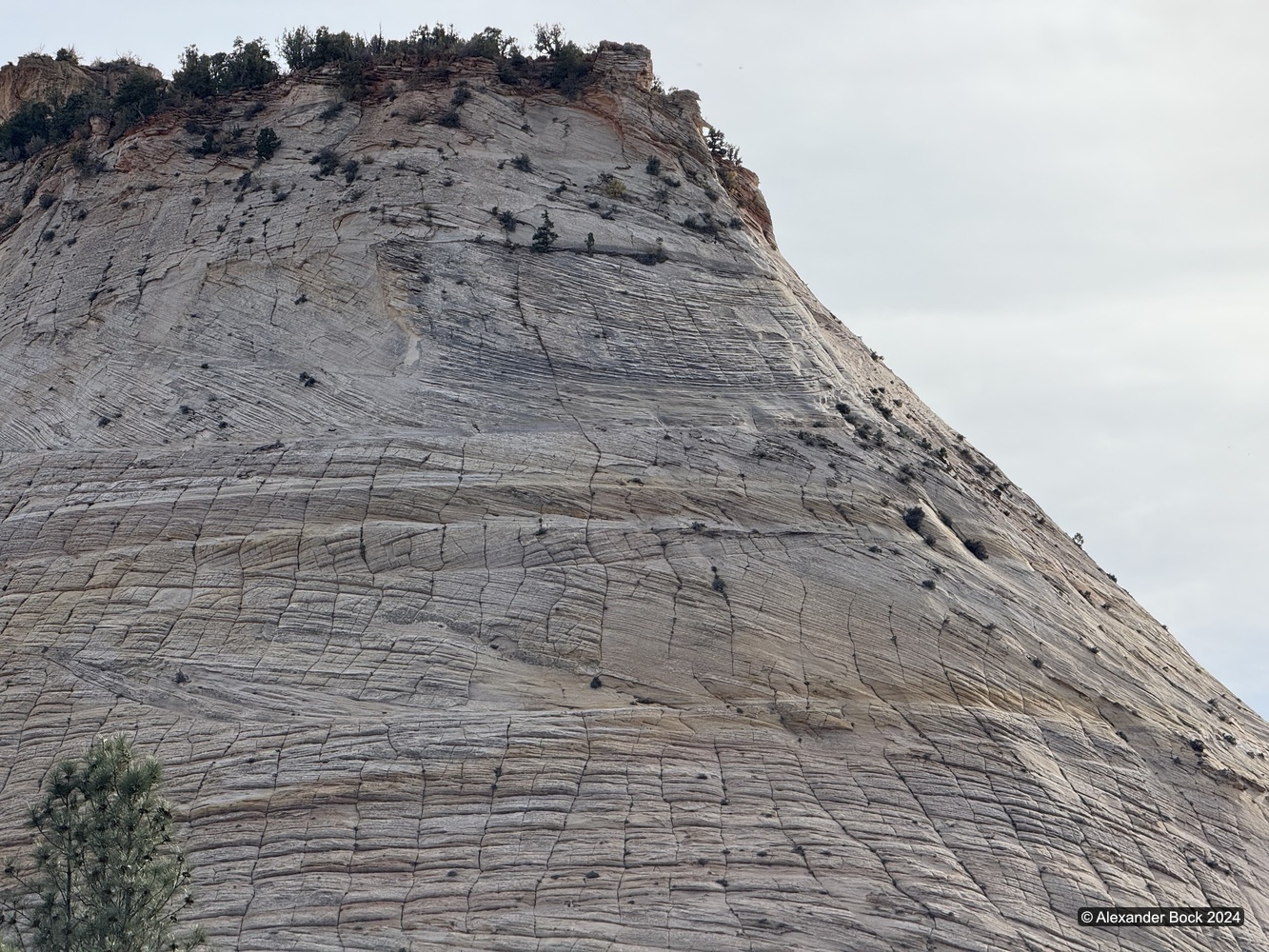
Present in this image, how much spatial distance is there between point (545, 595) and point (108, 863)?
25.2ft

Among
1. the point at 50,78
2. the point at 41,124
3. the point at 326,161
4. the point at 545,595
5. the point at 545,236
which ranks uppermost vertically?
the point at 50,78

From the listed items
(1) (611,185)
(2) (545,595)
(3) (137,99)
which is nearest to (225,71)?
(3) (137,99)

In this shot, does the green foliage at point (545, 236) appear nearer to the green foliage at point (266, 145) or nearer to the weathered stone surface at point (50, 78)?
the green foliage at point (266, 145)

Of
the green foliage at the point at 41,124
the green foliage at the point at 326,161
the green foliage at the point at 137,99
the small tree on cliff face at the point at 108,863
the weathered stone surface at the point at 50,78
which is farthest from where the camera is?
the weathered stone surface at the point at 50,78

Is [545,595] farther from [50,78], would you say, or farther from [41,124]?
[50,78]

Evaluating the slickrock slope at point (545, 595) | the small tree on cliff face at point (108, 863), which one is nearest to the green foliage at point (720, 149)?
the slickrock slope at point (545, 595)

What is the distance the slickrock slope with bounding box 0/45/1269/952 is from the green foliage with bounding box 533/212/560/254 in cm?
22

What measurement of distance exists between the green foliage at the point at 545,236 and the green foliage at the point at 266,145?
19.4 feet

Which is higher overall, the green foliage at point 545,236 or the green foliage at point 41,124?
the green foliage at point 41,124

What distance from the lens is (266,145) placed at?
28969mm

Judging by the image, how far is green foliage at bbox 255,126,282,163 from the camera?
2891 centimetres

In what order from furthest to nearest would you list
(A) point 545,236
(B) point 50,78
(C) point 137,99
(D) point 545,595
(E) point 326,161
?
(B) point 50,78, (C) point 137,99, (E) point 326,161, (A) point 545,236, (D) point 545,595

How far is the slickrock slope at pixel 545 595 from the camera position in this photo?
17.8 m

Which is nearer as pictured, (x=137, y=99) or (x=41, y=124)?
(x=137, y=99)
